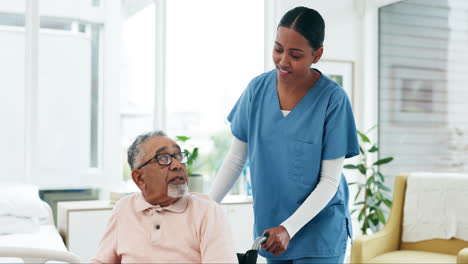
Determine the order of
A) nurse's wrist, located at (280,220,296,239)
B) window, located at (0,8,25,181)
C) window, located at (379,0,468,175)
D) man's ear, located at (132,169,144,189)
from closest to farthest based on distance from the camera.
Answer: nurse's wrist, located at (280,220,296,239) → man's ear, located at (132,169,144,189) → window, located at (0,8,25,181) → window, located at (379,0,468,175)

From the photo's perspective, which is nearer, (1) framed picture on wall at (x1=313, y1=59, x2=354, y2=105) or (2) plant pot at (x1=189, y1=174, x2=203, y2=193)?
(2) plant pot at (x1=189, y1=174, x2=203, y2=193)

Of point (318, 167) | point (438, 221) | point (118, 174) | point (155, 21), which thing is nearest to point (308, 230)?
point (318, 167)

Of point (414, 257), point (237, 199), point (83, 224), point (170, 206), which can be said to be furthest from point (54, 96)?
point (170, 206)

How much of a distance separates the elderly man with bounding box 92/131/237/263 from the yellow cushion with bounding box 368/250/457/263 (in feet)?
6.56

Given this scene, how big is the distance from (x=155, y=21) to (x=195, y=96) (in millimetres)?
648

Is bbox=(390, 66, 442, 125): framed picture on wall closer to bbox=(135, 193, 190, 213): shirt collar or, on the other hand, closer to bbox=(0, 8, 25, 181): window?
bbox=(0, 8, 25, 181): window

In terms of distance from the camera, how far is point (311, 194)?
1.77 m

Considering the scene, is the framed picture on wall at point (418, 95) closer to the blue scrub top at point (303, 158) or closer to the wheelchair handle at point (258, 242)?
the blue scrub top at point (303, 158)

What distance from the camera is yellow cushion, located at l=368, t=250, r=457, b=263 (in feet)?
11.3

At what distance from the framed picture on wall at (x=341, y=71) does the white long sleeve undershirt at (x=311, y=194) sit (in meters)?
3.11

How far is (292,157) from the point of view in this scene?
1.83 meters

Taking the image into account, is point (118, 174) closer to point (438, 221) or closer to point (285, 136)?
point (438, 221)

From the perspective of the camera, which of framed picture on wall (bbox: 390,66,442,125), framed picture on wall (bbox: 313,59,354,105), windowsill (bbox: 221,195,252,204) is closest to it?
windowsill (bbox: 221,195,252,204)

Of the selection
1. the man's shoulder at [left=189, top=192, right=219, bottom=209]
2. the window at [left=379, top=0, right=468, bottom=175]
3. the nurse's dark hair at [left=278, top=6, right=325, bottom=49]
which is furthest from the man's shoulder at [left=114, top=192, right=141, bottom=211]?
the window at [left=379, top=0, right=468, bottom=175]
